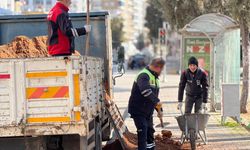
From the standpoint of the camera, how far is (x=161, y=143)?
33.6ft

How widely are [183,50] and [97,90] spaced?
42.4 feet

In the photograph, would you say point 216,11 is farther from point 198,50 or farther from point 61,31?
point 61,31

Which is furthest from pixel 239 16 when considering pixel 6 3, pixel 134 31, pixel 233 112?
pixel 134 31

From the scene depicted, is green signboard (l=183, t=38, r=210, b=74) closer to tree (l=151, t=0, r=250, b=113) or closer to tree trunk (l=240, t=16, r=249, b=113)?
tree (l=151, t=0, r=250, b=113)

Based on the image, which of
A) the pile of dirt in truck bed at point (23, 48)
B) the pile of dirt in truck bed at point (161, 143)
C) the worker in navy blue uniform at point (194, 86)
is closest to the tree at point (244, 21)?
the worker in navy blue uniform at point (194, 86)

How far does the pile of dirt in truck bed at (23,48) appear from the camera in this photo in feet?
25.1

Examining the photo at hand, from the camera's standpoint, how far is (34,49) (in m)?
8.07

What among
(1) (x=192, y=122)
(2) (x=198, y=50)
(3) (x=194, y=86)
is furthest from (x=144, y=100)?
(2) (x=198, y=50)

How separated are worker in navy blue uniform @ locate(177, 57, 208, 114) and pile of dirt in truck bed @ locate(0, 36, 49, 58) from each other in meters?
3.27

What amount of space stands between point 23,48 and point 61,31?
1057mm

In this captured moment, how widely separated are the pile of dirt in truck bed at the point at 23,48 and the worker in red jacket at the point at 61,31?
67 cm

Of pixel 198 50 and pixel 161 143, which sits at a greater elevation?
pixel 198 50

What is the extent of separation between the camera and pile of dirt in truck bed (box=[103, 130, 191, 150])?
9.64 m

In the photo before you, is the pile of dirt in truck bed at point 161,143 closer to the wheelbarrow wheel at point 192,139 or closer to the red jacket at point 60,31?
the wheelbarrow wheel at point 192,139
